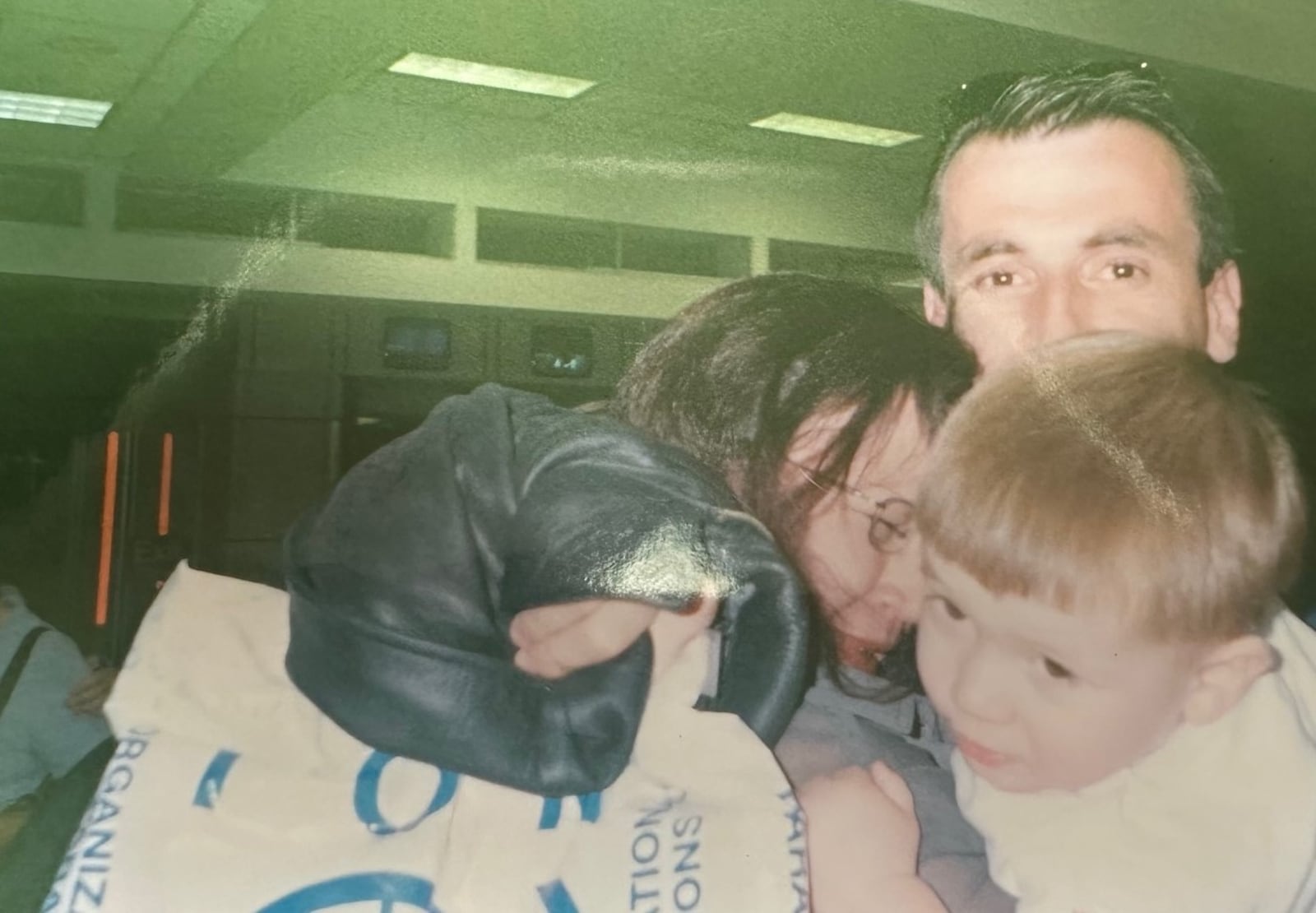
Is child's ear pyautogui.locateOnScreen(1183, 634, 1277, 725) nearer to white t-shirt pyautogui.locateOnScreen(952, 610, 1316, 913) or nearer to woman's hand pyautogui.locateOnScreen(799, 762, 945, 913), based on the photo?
white t-shirt pyautogui.locateOnScreen(952, 610, 1316, 913)

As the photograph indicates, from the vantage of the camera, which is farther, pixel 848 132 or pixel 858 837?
pixel 848 132

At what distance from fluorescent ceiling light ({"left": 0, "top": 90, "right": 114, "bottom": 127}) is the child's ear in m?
1.31

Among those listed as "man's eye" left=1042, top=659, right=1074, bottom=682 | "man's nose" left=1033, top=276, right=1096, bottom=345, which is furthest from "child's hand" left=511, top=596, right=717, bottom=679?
"man's nose" left=1033, top=276, right=1096, bottom=345

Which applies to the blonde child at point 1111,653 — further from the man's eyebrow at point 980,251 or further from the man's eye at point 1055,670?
the man's eyebrow at point 980,251

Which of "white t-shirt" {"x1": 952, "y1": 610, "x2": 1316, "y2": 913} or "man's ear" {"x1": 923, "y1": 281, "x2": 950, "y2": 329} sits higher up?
"man's ear" {"x1": 923, "y1": 281, "x2": 950, "y2": 329}

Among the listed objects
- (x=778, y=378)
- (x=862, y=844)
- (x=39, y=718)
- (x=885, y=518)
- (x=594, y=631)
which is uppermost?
(x=778, y=378)

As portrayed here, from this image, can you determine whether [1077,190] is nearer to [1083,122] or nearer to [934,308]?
[1083,122]

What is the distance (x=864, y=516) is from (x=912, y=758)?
0.28 m

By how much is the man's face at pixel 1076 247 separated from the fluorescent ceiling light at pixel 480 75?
1.58ft

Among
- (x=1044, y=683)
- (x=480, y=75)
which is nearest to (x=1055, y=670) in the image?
(x=1044, y=683)

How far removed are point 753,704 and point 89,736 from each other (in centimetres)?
68

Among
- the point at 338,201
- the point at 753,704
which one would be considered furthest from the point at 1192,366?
the point at 338,201

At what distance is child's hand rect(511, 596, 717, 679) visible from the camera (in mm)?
1090

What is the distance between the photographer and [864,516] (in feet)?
3.73
